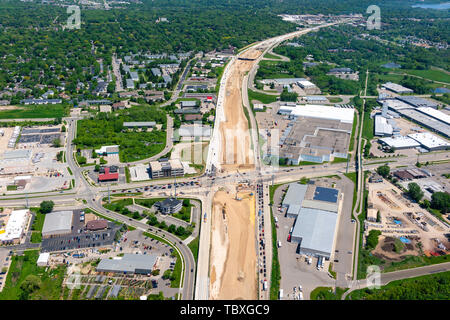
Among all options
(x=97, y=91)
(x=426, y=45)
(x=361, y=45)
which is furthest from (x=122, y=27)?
(x=426, y=45)

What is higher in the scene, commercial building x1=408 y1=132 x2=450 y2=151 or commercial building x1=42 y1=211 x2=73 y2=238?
commercial building x1=408 y1=132 x2=450 y2=151

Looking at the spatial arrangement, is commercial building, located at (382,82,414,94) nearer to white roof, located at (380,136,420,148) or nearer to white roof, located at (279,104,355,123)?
white roof, located at (279,104,355,123)

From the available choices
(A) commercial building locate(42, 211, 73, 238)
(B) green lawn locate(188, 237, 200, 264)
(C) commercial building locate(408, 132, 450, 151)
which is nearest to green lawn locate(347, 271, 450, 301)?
(B) green lawn locate(188, 237, 200, 264)

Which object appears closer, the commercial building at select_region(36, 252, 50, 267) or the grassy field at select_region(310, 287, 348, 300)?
the grassy field at select_region(310, 287, 348, 300)

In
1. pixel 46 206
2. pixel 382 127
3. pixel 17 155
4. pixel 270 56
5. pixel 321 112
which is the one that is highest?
pixel 270 56

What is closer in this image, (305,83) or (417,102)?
(417,102)

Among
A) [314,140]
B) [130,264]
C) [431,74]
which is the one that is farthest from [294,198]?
[431,74]

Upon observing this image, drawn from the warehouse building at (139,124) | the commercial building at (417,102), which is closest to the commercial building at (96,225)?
the warehouse building at (139,124)

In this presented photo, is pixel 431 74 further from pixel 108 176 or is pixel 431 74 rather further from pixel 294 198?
pixel 108 176
